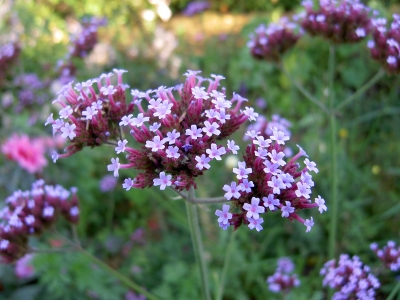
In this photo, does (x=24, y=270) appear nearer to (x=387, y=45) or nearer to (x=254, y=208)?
(x=254, y=208)

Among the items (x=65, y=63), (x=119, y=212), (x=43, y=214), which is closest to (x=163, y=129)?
(x=43, y=214)

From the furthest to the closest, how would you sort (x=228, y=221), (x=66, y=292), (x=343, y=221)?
(x=343, y=221) → (x=66, y=292) → (x=228, y=221)

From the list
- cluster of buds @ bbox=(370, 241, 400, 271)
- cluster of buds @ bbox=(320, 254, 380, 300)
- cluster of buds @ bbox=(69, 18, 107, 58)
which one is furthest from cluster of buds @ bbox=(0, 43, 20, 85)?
cluster of buds @ bbox=(370, 241, 400, 271)

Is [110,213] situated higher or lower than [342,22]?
lower

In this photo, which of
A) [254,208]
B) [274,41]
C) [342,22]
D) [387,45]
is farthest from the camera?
[274,41]

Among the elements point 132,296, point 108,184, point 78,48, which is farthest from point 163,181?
point 108,184

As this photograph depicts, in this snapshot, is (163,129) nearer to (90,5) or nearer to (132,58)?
(132,58)

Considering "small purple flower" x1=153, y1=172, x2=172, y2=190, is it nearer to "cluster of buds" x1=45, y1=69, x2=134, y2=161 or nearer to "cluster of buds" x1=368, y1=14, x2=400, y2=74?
→ "cluster of buds" x1=45, y1=69, x2=134, y2=161
